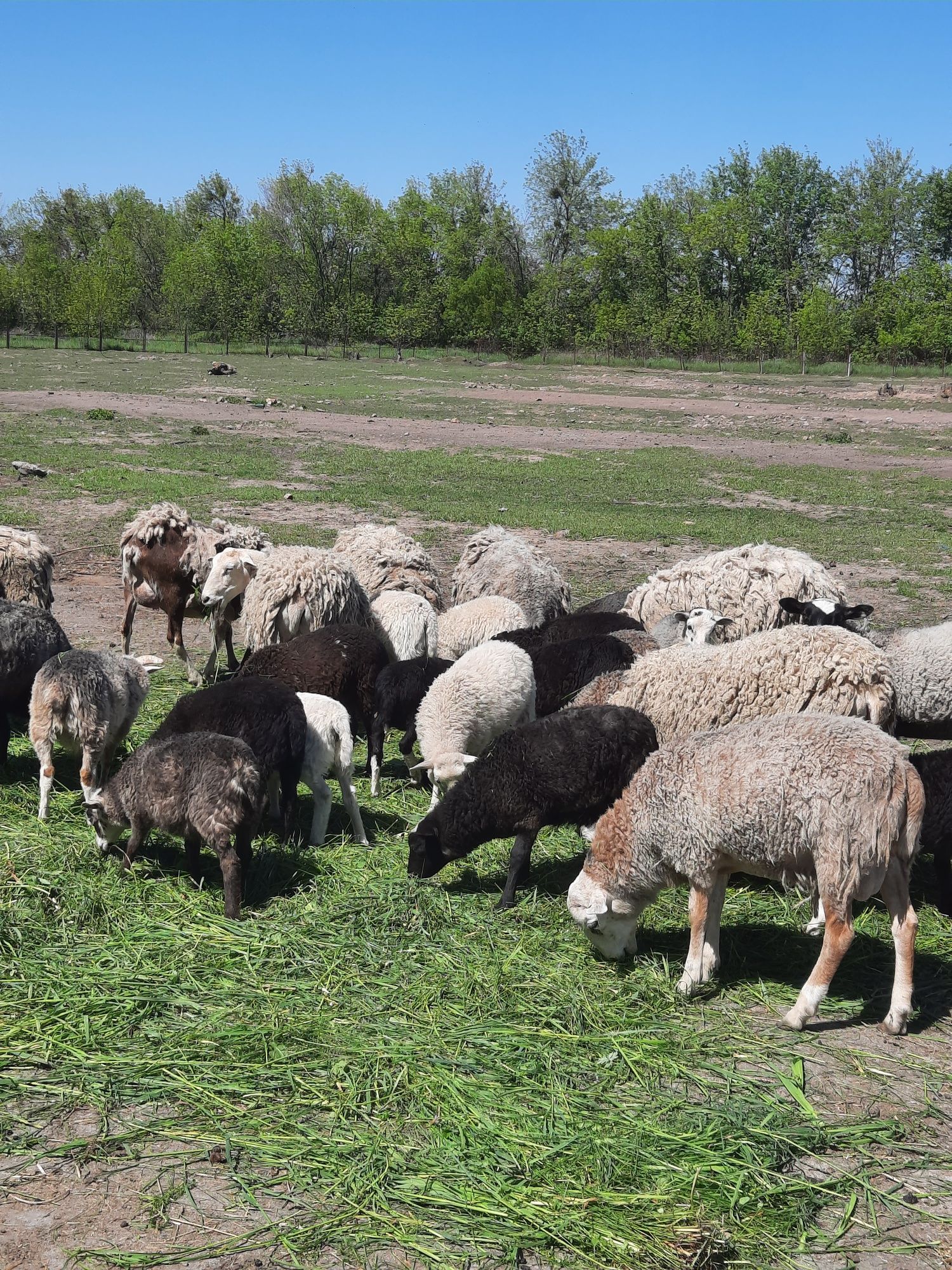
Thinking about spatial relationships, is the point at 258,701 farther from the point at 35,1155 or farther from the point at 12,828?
the point at 35,1155

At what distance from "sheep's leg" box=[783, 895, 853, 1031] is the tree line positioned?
54692 mm

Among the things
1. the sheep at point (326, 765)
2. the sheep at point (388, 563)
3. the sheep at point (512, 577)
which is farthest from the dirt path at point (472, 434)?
the sheep at point (326, 765)

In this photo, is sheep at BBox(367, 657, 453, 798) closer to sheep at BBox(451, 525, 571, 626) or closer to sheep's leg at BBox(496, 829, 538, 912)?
sheep's leg at BBox(496, 829, 538, 912)

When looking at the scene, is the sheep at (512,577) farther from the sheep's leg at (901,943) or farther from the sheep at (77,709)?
the sheep's leg at (901,943)

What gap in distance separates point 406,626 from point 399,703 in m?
1.54

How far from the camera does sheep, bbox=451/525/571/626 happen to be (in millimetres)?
11039

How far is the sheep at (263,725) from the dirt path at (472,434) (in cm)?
1842

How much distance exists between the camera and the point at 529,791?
6305 millimetres

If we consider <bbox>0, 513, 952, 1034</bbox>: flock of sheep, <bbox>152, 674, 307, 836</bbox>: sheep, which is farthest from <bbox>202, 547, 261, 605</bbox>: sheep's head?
<bbox>152, 674, 307, 836</bbox>: sheep

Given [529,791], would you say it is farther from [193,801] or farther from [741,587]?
[741,587]

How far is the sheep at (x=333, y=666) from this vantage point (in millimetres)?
8250

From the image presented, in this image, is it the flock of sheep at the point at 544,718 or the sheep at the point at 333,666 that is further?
the sheep at the point at 333,666

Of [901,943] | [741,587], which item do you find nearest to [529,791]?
[901,943]

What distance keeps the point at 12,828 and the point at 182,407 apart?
28.0 m
